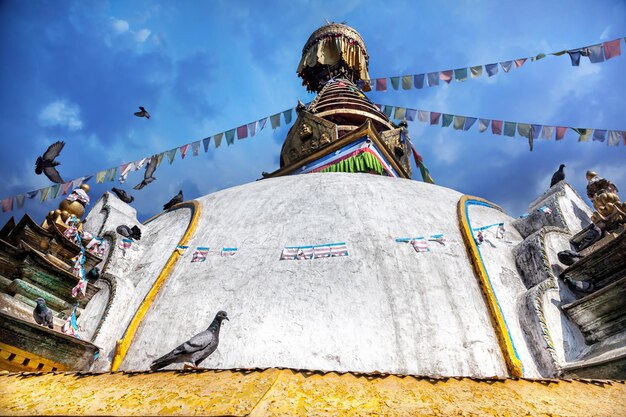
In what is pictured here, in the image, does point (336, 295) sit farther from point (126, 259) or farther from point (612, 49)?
point (612, 49)

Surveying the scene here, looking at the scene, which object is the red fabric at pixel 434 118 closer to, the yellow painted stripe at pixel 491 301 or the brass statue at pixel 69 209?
the yellow painted stripe at pixel 491 301

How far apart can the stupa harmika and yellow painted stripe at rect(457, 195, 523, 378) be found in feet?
0.06

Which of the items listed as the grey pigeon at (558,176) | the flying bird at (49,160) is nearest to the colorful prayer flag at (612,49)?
the grey pigeon at (558,176)

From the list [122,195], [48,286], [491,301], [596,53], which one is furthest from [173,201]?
[596,53]

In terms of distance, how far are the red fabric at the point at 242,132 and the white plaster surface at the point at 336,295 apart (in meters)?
4.76

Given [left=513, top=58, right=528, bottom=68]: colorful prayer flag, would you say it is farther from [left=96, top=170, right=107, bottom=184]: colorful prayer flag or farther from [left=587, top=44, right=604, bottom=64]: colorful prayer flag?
[left=96, top=170, right=107, bottom=184]: colorful prayer flag

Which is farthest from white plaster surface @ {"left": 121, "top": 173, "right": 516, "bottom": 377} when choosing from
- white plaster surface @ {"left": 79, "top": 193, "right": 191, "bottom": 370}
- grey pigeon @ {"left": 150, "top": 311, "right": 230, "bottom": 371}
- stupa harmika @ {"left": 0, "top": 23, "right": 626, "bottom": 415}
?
grey pigeon @ {"left": 150, "top": 311, "right": 230, "bottom": 371}

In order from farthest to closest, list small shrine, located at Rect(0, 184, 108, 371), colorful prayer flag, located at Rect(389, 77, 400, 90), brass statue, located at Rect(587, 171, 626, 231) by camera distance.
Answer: colorful prayer flag, located at Rect(389, 77, 400, 90) < brass statue, located at Rect(587, 171, 626, 231) < small shrine, located at Rect(0, 184, 108, 371)

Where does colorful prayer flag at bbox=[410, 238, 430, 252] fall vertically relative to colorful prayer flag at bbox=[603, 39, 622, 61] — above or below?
below

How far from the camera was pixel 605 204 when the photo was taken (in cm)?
521

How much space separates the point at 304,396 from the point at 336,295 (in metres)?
2.00

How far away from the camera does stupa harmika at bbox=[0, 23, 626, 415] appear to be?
2543 mm

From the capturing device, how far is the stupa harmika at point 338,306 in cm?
254

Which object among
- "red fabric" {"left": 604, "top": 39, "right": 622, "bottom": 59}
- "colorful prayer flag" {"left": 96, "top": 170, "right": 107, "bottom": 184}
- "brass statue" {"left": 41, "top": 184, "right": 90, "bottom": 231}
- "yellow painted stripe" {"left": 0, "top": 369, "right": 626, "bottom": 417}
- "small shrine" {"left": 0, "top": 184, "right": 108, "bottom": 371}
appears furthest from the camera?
"colorful prayer flag" {"left": 96, "top": 170, "right": 107, "bottom": 184}
